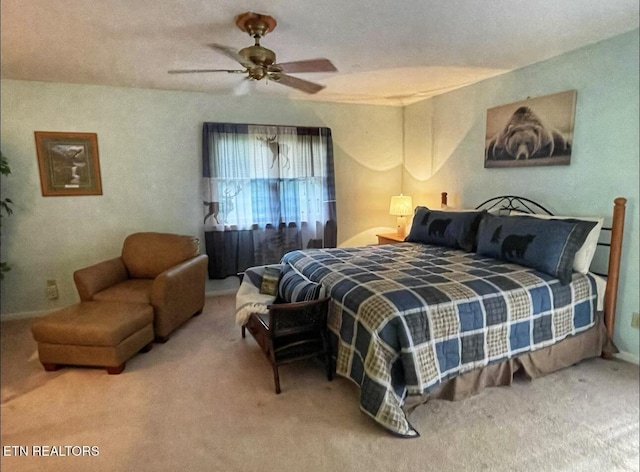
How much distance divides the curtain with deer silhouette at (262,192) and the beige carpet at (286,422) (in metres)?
1.72

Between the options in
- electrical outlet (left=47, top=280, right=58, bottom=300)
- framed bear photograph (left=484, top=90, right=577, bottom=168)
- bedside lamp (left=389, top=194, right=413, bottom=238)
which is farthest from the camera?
bedside lamp (left=389, top=194, right=413, bottom=238)

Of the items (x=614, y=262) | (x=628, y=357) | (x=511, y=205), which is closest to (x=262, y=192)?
(x=511, y=205)

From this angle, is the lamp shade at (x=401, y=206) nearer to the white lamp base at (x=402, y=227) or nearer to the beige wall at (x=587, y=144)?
the white lamp base at (x=402, y=227)

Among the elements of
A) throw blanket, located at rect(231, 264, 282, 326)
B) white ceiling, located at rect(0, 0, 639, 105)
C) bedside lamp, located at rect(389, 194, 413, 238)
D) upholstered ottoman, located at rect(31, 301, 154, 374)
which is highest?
white ceiling, located at rect(0, 0, 639, 105)

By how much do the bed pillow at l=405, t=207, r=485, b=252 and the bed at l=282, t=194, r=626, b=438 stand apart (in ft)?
0.66

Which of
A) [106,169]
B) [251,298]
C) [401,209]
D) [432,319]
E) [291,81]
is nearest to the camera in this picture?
[432,319]

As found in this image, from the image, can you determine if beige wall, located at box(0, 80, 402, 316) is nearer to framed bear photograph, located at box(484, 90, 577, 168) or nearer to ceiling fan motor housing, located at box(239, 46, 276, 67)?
framed bear photograph, located at box(484, 90, 577, 168)

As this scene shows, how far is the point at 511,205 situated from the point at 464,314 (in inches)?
75.5

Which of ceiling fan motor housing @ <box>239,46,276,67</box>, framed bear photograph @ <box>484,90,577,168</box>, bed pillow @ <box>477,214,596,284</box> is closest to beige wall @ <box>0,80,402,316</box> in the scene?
framed bear photograph @ <box>484,90,577,168</box>

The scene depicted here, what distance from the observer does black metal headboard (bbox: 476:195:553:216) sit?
325 centimetres

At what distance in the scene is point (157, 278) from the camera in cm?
298

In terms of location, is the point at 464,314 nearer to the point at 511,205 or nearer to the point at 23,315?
the point at 511,205

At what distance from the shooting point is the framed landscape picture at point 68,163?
357cm

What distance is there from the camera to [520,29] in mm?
2455
